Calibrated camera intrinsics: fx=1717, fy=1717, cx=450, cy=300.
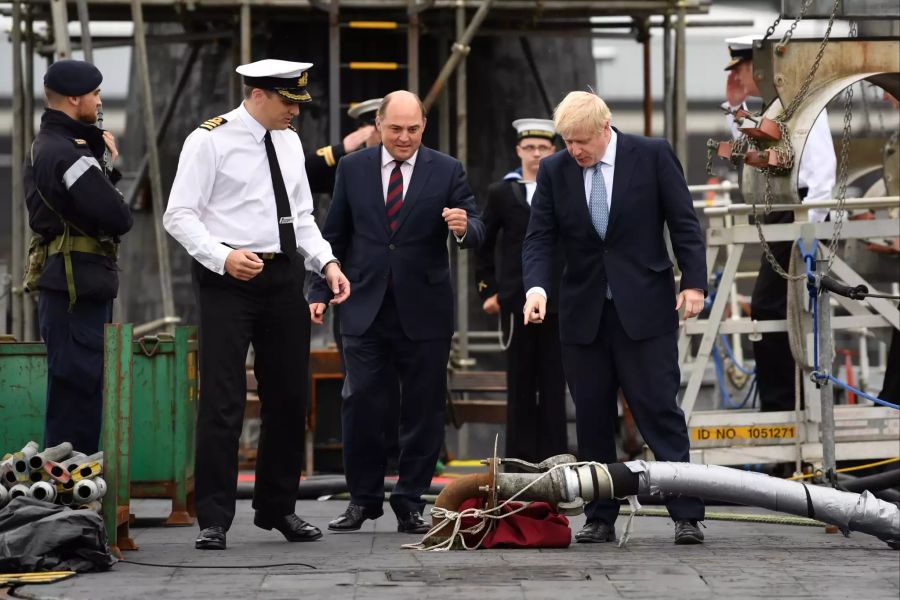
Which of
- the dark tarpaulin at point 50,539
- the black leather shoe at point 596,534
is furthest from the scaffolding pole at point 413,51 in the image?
the dark tarpaulin at point 50,539

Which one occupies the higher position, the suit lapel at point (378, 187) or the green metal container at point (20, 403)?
the suit lapel at point (378, 187)

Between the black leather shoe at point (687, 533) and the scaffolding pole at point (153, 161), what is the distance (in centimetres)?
555

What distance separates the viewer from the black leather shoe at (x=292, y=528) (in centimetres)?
745

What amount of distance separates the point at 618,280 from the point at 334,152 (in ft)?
10.5

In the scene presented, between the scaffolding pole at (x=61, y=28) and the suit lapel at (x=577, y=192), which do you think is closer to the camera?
the suit lapel at (x=577, y=192)

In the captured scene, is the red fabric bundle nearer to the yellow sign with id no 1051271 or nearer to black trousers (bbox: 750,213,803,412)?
the yellow sign with id no 1051271

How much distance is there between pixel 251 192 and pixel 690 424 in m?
2.98

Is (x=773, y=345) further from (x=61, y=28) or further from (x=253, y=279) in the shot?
(x=61, y=28)

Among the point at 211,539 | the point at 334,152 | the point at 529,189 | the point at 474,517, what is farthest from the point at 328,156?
the point at 474,517

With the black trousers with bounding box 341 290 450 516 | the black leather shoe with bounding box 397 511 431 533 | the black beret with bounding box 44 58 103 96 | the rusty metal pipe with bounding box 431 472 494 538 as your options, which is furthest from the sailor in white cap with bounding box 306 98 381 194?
the rusty metal pipe with bounding box 431 472 494 538

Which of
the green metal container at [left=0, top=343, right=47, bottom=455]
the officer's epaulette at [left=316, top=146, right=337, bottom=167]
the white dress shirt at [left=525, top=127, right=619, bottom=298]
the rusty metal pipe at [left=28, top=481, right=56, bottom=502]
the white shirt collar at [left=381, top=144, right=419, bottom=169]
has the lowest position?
the rusty metal pipe at [left=28, top=481, right=56, bottom=502]

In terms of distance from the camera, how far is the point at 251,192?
7285 millimetres

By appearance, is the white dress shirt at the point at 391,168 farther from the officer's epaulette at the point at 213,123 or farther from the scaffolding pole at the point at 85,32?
the scaffolding pole at the point at 85,32

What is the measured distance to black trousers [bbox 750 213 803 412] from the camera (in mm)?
9688
